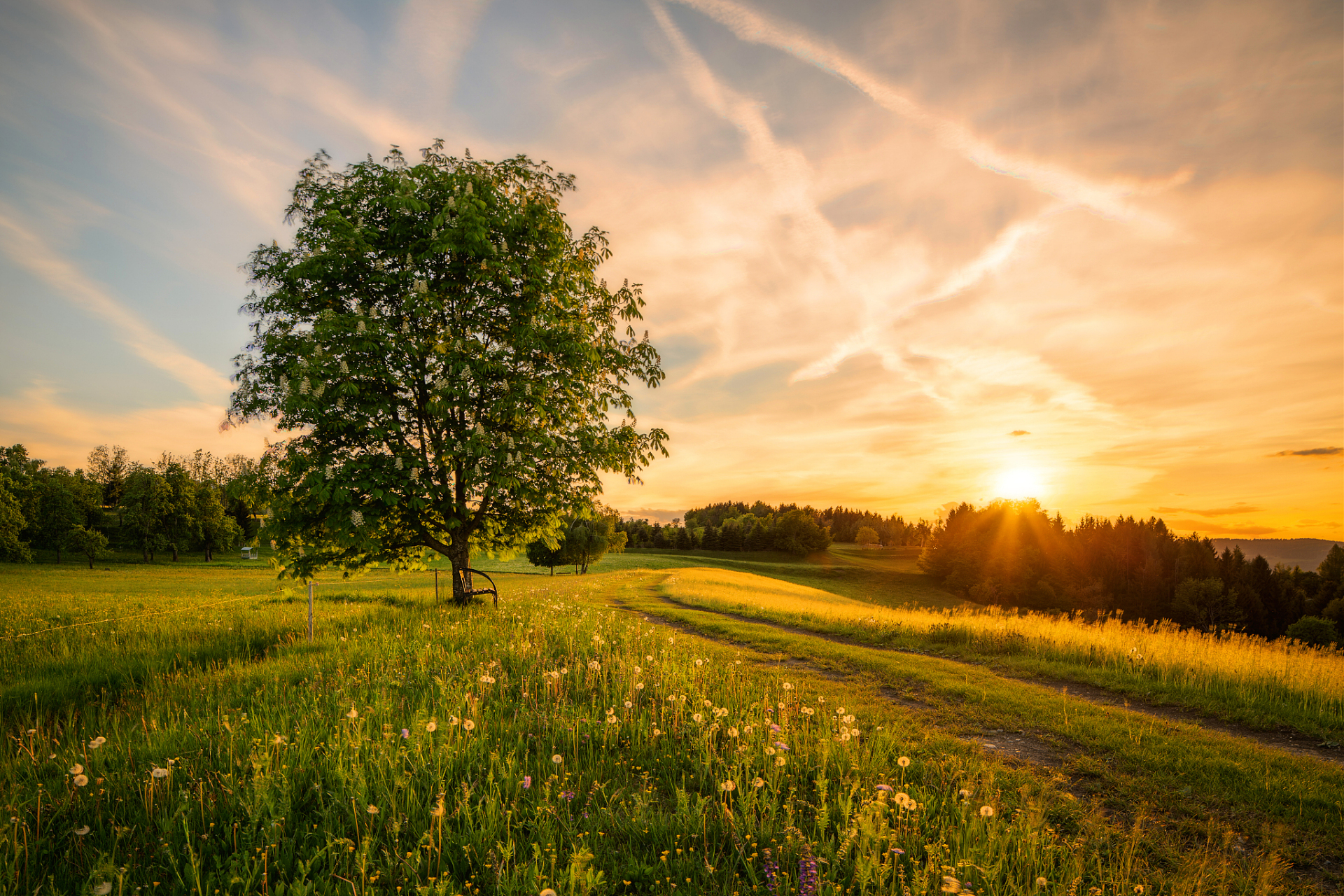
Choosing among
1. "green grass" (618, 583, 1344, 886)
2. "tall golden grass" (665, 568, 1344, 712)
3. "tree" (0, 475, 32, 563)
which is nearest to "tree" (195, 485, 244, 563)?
"tree" (0, 475, 32, 563)

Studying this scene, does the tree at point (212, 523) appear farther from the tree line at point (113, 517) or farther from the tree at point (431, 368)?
the tree at point (431, 368)

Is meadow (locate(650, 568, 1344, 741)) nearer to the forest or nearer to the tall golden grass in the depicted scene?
the tall golden grass

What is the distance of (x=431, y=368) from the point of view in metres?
12.1

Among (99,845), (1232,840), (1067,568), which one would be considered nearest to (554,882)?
(99,845)

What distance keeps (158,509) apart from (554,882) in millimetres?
80998

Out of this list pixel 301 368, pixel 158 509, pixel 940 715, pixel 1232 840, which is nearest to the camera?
pixel 1232 840

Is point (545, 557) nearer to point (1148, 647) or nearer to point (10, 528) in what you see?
point (10, 528)

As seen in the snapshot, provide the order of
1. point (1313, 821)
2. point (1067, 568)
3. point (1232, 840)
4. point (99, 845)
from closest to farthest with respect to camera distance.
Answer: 1. point (99, 845)
2. point (1232, 840)
3. point (1313, 821)
4. point (1067, 568)

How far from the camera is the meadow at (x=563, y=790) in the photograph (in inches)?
133

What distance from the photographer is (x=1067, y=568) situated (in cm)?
8275

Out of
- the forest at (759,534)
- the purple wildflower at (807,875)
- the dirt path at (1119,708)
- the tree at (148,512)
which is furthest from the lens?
the forest at (759,534)

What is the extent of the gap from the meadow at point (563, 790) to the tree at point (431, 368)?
3.79m

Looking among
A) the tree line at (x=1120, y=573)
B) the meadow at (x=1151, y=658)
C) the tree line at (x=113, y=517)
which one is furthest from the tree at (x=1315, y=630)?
the tree line at (x=113, y=517)

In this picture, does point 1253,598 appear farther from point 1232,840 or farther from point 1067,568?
point 1232,840
